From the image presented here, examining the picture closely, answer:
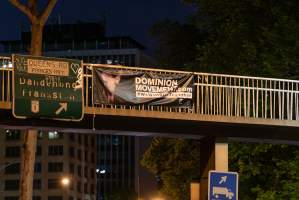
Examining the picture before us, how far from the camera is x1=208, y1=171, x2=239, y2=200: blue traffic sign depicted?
17.8 metres

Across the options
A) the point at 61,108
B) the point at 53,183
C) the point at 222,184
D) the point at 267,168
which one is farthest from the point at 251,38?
the point at 53,183

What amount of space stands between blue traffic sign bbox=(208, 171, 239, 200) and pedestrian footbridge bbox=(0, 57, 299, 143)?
4.60m

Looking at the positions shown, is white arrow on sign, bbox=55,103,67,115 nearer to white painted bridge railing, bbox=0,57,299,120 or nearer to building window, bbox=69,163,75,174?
white painted bridge railing, bbox=0,57,299,120

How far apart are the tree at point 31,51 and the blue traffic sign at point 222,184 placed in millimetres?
8534

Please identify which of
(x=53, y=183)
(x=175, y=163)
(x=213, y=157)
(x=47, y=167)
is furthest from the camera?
(x=47, y=167)

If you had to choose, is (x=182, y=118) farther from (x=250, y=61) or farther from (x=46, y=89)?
(x=250, y=61)

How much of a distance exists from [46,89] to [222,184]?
552 cm

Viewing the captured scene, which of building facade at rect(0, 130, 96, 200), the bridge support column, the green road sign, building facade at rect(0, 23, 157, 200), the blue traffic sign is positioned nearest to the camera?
the blue traffic sign

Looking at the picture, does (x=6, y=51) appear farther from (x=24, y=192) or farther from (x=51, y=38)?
(x=24, y=192)

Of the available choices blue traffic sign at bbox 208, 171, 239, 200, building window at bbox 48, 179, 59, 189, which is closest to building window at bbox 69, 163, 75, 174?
building window at bbox 48, 179, 59, 189

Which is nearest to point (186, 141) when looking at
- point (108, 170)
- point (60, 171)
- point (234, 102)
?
point (234, 102)

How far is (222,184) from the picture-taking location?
58.4ft

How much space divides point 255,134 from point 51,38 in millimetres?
148495

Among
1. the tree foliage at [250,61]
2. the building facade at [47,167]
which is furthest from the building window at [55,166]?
the tree foliage at [250,61]
